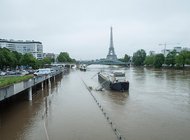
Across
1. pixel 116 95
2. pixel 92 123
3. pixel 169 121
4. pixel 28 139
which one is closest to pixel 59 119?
pixel 92 123

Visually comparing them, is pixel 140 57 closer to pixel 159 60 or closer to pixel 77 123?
pixel 159 60

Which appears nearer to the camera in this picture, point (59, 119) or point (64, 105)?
point (59, 119)

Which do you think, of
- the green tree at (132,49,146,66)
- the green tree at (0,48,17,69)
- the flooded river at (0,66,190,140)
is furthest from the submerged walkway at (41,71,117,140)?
the green tree at (132,49,146,66)

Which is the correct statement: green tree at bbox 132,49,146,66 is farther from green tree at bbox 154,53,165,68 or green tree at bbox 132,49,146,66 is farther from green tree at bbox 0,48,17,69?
green tree at bbox 0,48,17,69

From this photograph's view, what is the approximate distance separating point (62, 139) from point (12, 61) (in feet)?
196

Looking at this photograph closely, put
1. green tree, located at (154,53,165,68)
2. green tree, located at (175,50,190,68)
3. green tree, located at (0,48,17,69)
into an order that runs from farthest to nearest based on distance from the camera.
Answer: green tree, located at (154,53,165,68) < green tree, located at (175,50,190,68) < green tree, located at (0,48,17,69)

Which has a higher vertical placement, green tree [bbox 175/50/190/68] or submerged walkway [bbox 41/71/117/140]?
green tree [bbox 175/50/190/68]

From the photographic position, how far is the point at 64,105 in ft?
99.5

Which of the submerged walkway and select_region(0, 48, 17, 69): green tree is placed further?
select_region(0, 48, 17, 69): green tree

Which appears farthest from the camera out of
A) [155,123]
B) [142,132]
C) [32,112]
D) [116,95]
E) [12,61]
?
[12,61]

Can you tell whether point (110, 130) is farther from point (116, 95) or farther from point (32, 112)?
point (116, 95)

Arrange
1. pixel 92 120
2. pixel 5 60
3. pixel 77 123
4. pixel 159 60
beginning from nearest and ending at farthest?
pixel 77 123
pixel 92 120
pixel 5 60
pixel 159 60

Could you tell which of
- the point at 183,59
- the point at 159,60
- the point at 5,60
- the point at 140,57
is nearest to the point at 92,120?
the point at 5,60

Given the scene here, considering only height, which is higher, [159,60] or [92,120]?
[159,60]
